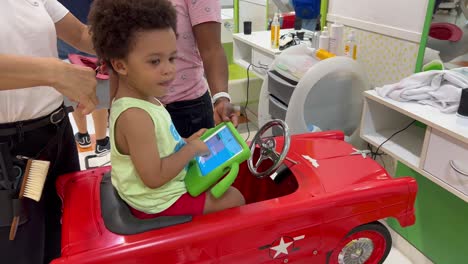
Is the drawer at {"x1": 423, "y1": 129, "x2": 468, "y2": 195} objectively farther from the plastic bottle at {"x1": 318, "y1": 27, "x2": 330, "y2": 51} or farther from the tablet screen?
the plastic bottle at {"x1": 318, "y1": 27, "x2": 330, "y2": 51}

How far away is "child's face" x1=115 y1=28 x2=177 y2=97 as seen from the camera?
0.91m

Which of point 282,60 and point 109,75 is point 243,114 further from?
point 109,75

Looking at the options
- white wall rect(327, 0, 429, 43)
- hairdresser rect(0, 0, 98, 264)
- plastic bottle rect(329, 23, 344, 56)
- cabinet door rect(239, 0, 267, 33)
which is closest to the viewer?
hairdresser rect(0, 0, 98, 264)

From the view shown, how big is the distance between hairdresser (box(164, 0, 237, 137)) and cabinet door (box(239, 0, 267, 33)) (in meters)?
1.84

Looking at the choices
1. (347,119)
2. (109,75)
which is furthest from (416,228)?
(109,75)

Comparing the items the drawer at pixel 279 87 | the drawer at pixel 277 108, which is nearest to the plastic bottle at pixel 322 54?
the drawer at pixel 279 87

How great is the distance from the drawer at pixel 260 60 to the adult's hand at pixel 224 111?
46.8 inches

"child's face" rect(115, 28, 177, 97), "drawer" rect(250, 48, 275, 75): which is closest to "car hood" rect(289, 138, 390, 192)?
"child's face" rect(115, 28, 177, 97)

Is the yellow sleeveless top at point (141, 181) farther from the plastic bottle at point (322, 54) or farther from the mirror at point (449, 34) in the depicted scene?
the mirror at point (449, 34)

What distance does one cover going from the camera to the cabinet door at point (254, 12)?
3.03m

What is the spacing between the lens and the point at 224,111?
1237 millimetres

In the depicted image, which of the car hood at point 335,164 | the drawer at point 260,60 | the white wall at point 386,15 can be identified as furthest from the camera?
the drawer at point 260,60

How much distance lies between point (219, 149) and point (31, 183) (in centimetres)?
48

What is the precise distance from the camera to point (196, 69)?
1.30 meters
